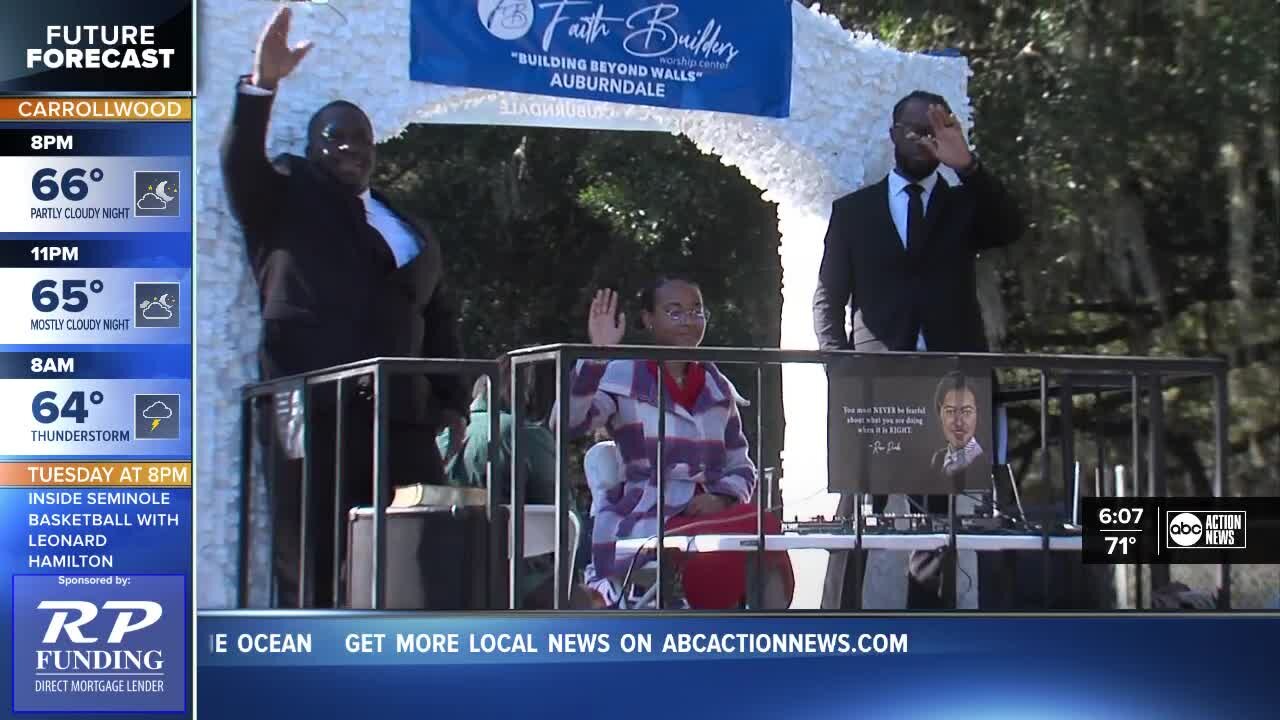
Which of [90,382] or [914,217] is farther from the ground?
[914,217]

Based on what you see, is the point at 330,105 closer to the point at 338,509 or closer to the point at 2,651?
the point at 338,509

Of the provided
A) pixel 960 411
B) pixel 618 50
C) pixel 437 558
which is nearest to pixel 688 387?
pixel 437 558

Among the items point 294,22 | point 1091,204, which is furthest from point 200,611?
point 1091,204

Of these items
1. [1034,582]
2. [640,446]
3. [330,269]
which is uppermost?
[330,269]

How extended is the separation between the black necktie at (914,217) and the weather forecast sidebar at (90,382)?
3.46 m

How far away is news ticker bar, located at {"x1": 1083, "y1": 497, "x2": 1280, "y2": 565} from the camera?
13.3ft

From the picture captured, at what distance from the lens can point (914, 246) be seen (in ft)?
22.6

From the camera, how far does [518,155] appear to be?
11.7 metres

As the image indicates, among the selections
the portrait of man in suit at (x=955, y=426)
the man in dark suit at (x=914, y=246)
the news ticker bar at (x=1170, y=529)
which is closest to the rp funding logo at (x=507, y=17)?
the man in dark suit at (x=914, y=246)

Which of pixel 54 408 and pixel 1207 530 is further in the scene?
pixel 1207 530

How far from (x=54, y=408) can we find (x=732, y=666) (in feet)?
4.57

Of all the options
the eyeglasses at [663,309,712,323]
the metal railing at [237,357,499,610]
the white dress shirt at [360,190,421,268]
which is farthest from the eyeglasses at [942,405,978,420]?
the white dress shirt at [360,190,421,268]

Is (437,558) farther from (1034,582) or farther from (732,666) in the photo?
(1034,582)

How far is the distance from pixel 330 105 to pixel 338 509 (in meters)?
1.90
